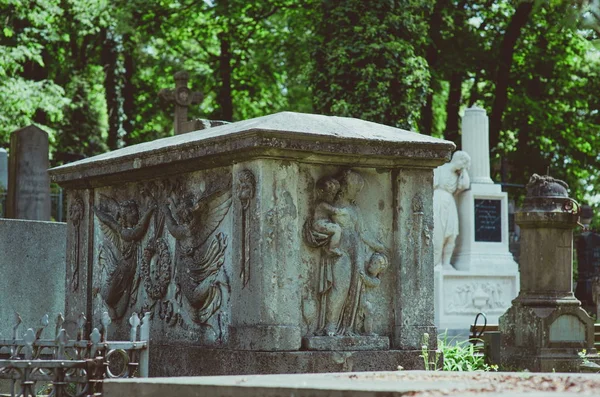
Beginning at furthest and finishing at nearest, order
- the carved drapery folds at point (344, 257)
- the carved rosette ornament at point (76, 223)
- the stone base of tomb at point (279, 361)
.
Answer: the carved rosette ornament at point (76, 223)
the carved drapery folds at point (344, 257)
the stone base of tomb at point (279, 361)

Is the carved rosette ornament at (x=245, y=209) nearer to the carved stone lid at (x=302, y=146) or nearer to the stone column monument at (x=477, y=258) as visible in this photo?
the carved stone lid at (x=302, y=146)

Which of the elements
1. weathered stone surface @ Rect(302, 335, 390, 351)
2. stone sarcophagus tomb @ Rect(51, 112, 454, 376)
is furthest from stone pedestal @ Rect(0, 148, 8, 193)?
weathered stone surface @ Rect(302, 335, 390, 351)

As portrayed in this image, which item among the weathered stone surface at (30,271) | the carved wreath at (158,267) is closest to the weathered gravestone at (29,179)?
the weathered stone surface at (30,271)

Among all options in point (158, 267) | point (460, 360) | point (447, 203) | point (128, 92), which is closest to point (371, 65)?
point (447, 203)

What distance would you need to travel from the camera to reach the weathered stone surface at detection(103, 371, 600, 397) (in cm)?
453

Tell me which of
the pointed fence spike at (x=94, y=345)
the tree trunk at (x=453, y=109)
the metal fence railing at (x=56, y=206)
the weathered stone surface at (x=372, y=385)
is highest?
the tree trunk at (x=453, y=109)

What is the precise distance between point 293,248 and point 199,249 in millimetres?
1063

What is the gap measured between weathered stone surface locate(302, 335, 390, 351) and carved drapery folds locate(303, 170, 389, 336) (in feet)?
0.21

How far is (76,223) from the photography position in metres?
10.7

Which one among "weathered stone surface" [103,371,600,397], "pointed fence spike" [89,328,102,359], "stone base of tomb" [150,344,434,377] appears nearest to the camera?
"weathered stone surface" [103,371,600,397]

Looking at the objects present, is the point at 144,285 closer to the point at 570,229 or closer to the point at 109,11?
the point at 570,229

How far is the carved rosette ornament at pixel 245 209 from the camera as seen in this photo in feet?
25.9

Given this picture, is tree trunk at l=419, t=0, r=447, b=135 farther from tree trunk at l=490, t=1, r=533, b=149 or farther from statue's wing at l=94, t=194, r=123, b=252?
statue's wing at l=94, t=194, r=123, b=252

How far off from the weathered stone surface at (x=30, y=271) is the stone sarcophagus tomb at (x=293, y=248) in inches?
113
